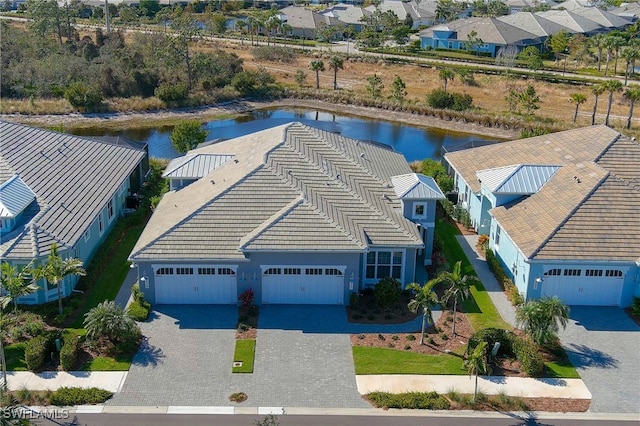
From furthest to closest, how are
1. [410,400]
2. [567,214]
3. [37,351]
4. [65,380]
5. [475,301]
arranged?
[567,214]
[475,301]
[37,351]
[65,380]
[410,400]

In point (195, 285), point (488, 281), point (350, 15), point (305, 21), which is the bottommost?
point (488, 281)

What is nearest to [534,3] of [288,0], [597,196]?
[288,0]

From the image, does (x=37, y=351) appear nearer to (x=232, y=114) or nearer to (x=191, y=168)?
(x=191, y=168)

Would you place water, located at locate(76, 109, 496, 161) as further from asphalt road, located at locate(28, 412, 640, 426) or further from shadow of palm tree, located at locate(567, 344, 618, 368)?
asphalt road, located at locate(28, 412, 640, 426)

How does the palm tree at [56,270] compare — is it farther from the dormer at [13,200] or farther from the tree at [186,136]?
the tree at [186,136]

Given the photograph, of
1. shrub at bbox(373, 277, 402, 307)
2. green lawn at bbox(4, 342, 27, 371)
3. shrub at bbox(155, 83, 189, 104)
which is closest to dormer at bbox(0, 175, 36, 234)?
green lawn at bbox(4, 342, 27, 371)

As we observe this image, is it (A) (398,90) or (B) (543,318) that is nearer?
(B) (543,318)

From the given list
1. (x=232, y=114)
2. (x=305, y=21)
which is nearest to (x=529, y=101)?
(x=232, y=114)
